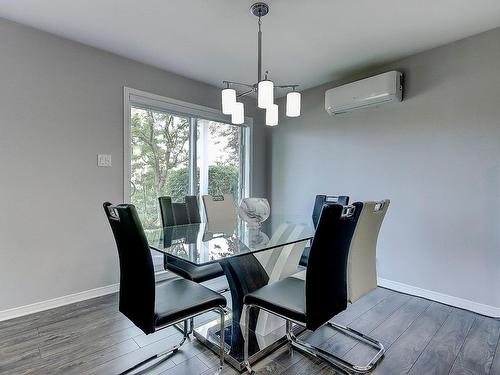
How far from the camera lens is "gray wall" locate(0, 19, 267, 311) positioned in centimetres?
222

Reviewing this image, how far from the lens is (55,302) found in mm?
2408

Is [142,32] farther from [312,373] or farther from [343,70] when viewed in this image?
[312,373]

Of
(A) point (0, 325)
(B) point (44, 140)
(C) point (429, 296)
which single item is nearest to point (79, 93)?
(B) point (44, 140)

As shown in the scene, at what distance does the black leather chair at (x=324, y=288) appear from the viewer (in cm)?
131

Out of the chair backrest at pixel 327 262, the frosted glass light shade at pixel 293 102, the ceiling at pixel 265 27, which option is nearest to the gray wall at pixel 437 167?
the ceiling at pixel 265 27

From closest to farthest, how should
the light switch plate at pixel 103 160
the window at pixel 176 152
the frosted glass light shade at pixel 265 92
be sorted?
the frosted glass light shade at pixel 265 92 → the light switch plate at pixel 103 160 → the window at pixel 176 152

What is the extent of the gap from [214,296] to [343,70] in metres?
2.80

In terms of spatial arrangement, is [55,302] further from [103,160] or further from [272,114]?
[272,114]

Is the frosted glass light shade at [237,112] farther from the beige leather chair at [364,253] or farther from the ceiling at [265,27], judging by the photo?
the beige leather chair at [364,253]

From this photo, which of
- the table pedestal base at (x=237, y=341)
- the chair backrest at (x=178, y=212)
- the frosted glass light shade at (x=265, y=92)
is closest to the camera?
the table pedestal base at (x=237, y=341)

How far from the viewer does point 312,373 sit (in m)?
1.58

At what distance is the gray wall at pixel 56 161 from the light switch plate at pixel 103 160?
4 centimetres

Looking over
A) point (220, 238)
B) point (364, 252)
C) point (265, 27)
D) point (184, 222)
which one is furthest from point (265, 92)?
point (184, 222)

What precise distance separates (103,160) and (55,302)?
1.33m
